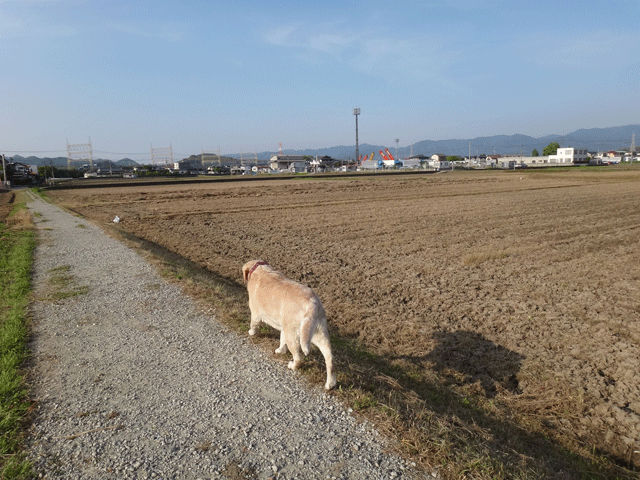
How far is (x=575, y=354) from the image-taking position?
6645 mm

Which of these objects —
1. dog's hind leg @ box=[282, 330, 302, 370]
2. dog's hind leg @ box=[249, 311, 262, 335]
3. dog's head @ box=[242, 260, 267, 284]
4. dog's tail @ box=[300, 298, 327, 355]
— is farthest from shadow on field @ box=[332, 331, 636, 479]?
dog's head @ box=[242, 260, 267, 284]

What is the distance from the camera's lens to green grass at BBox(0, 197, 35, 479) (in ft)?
11.7

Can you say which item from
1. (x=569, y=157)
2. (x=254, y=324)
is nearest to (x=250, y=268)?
(x=254, y=324)

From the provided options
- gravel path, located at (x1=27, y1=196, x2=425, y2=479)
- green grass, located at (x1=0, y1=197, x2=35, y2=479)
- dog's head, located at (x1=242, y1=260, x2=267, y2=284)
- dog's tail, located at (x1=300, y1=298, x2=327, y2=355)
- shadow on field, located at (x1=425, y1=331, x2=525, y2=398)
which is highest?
dog's head, located at (x1=242, y1=260, x2=267, y2=284)

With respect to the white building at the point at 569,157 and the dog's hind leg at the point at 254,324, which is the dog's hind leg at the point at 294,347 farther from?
the white building at the point at 569,157

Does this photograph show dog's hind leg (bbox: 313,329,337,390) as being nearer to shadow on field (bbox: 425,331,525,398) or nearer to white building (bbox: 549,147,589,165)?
shadow on field (bbox: 425,331,525,398)

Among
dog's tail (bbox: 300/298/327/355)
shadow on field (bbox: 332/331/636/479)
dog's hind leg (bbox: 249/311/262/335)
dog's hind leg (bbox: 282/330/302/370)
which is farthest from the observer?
dog's hind leg (bbox: 249/311/262/335)

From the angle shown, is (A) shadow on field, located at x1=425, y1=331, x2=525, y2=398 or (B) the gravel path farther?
Result: (A) shadow on field, located at x1=425, y1=331, x2=525, y2=398

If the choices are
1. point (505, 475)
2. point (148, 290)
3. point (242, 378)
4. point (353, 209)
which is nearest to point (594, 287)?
point (505, 475)

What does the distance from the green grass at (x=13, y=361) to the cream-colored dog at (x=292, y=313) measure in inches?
112

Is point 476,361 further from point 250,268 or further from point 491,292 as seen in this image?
point 250,268

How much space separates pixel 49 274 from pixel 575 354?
11941 millimetres

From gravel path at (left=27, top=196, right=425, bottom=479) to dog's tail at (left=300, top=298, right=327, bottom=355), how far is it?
0.60 m

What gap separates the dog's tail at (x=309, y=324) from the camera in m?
4.73
